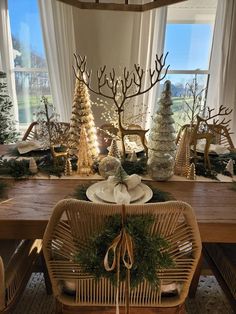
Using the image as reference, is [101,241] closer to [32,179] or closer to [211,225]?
[211,225]

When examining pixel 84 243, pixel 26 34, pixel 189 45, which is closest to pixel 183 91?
pixel 189 45

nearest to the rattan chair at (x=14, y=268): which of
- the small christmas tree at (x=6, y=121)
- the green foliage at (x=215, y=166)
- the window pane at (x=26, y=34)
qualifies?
the green foliage at (x=215, y=166)

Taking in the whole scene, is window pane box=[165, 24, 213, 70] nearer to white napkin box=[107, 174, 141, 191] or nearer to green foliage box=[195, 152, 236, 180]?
green foliage box=[195, 152, 236, 180]

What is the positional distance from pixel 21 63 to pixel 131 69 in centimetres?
132

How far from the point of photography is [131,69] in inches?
118

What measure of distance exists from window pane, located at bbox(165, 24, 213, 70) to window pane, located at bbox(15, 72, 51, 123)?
1.52 metres

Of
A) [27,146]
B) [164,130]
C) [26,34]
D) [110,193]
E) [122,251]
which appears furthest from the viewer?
[26,34]

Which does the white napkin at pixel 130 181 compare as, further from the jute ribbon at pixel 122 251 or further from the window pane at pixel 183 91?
the window pane at pixel 183 91

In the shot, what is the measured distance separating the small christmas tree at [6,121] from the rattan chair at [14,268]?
186 centimetres

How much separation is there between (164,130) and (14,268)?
37.8 inches

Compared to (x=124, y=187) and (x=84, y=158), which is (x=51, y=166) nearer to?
(x=84, y=158)

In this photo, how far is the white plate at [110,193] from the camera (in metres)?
1.17

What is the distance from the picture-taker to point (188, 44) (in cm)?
308

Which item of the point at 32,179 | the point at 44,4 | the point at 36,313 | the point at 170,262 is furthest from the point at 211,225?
the point at 44,4
